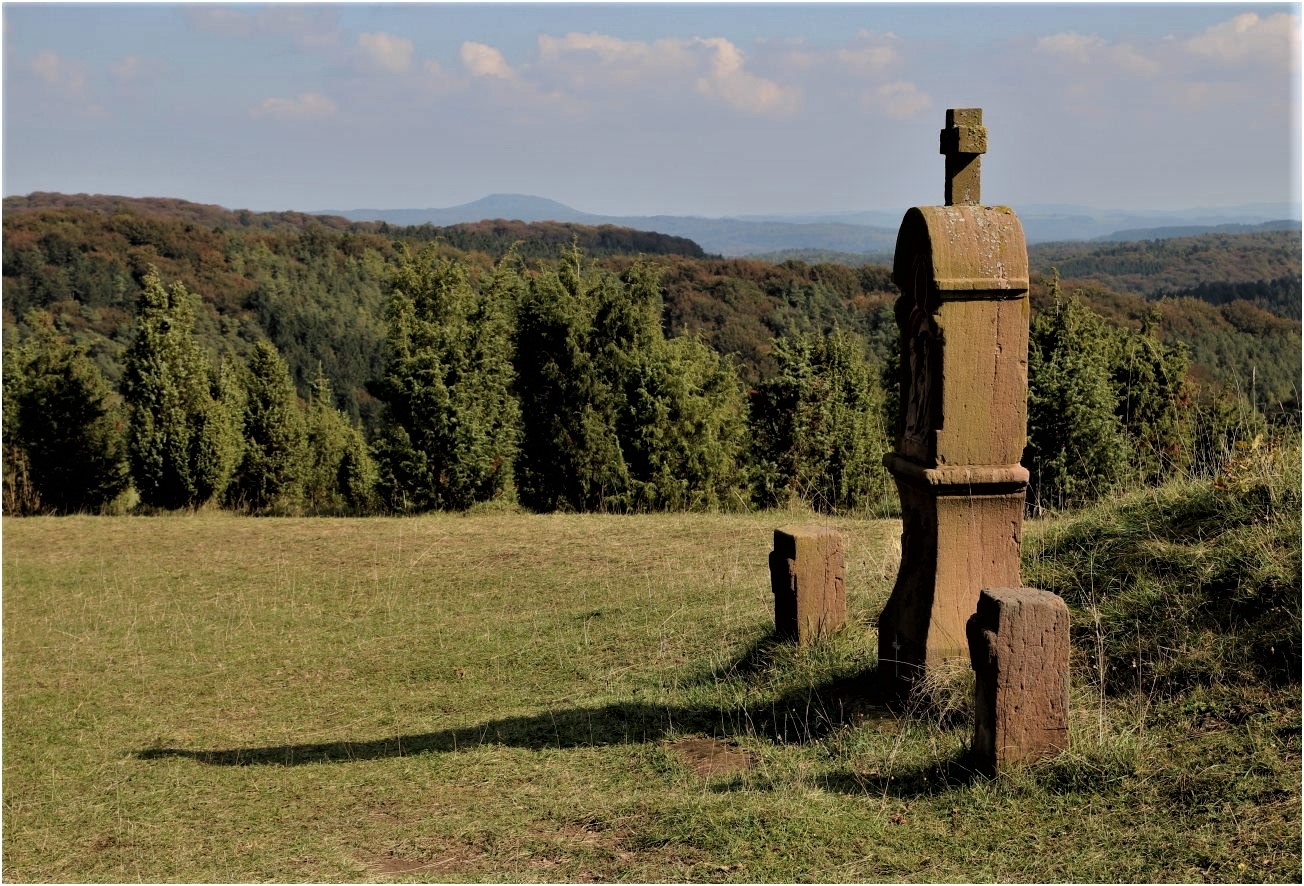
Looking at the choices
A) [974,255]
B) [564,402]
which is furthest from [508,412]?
[974,255]

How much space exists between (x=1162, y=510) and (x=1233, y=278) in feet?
420

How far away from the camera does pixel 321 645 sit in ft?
30.6

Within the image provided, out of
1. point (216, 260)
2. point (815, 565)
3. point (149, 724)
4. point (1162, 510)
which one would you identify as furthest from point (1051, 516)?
point (216, 260)

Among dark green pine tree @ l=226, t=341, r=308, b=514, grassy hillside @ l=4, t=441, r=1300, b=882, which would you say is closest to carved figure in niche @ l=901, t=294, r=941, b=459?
grassy hillside @ l=4, t=441, r=1300, b=882

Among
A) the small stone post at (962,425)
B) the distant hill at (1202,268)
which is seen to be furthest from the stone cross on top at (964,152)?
the distant hill at (1202,268)

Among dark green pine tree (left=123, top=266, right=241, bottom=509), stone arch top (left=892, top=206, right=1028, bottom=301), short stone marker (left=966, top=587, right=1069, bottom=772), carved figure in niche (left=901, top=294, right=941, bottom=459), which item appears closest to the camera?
short stone marker (left=966, top=587, right=1069, bottom=772)

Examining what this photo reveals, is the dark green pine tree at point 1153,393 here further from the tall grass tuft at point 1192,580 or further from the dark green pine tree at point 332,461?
the dark green pine tree at point 332,461

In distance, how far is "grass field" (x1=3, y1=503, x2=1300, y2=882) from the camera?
4.68m

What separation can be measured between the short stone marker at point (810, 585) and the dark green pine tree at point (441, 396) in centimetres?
1600

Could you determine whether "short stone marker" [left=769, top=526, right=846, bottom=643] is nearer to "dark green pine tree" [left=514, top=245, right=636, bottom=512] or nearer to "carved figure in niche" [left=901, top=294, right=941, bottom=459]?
"carved figure in niche" [left=901, top=294, right=941, bottom=459]

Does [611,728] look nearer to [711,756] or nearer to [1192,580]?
[711,756]

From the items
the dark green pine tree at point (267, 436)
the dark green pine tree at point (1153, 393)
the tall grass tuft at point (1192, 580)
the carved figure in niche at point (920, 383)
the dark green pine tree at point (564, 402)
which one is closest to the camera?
the tall grass tuft at point (1192, 580)

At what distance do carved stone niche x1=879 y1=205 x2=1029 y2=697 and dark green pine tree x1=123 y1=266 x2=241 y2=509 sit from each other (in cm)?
1974

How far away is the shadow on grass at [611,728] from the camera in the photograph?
21.1ft
